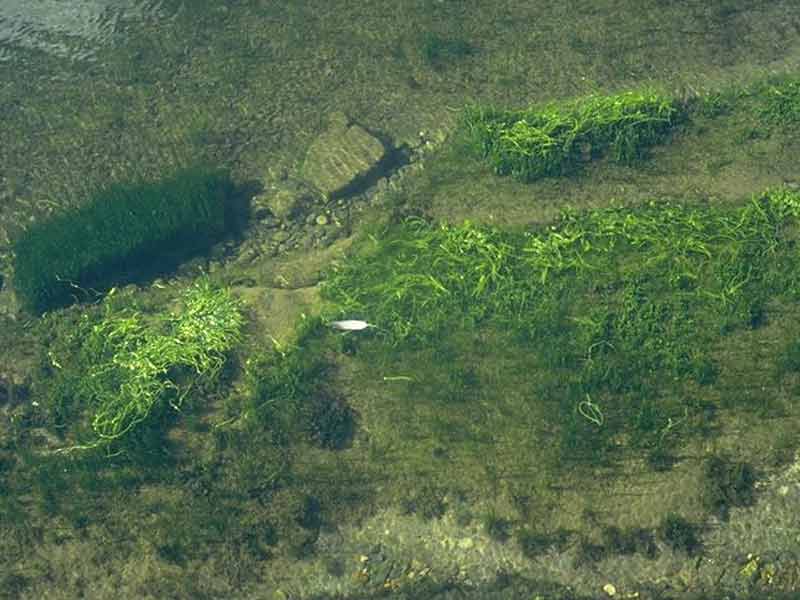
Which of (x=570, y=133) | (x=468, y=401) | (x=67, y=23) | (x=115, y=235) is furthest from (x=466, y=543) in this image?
(x=67, y=23)

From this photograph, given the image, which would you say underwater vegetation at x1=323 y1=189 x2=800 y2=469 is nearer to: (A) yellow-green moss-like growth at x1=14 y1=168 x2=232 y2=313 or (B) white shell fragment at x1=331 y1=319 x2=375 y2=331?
(B) white shell fragment at x1=331 y1=319 x2=375 y2=331

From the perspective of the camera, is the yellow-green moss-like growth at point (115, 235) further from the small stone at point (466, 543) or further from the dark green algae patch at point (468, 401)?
the small stone at point (466, 543)

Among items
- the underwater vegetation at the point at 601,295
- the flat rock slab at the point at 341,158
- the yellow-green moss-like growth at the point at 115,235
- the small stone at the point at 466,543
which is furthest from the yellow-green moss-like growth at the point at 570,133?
the small stone at the point at 466,543

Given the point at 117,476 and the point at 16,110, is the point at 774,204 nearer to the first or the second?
the point at 117,476

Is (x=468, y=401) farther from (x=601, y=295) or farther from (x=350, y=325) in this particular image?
(x=601, y=295)

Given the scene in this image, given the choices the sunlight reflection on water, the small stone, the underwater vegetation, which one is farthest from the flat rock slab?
the small stone

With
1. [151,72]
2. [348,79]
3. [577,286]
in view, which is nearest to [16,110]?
[151,72]
